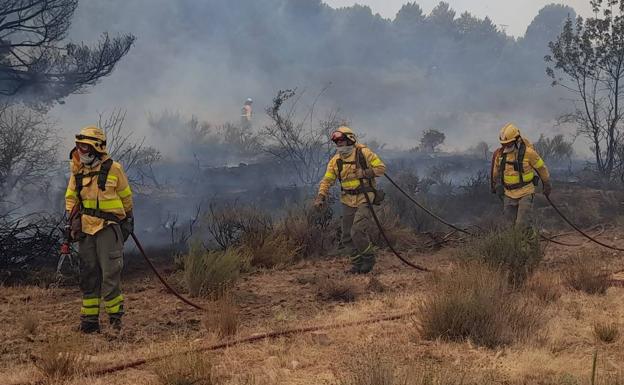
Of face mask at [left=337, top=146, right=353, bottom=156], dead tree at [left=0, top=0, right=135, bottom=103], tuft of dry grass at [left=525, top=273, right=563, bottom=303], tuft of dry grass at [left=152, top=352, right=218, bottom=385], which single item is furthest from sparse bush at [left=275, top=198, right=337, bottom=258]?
tuft of dry grass at [left=152, top=352, right=218, bottom=385]

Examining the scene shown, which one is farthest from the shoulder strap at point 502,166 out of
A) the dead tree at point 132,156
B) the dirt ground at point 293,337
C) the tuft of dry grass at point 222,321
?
the dead tree at point 132,156

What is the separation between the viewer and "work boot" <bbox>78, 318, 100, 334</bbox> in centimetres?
487

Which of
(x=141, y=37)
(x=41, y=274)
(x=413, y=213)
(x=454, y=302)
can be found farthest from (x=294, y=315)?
(x=141, y=37)

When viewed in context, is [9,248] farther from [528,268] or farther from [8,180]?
[528,268]

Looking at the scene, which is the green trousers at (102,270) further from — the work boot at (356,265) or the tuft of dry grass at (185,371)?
the work boot at (356,265)

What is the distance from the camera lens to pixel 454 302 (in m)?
4.30

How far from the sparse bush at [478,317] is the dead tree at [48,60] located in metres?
9.78

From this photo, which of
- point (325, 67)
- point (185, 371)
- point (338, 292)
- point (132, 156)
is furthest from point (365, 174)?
point (325, 67)

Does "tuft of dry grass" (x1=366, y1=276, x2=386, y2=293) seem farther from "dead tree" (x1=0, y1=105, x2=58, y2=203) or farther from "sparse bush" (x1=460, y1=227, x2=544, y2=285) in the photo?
"dead tree" (x1=0, y1=105, x2=58, y2=203)

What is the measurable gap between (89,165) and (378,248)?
232 inches

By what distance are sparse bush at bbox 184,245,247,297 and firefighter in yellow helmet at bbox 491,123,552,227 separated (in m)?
3.77

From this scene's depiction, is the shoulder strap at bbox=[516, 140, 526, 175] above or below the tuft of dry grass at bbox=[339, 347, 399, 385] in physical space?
above

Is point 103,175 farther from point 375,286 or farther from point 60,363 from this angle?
point 375,286

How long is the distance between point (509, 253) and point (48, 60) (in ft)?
31.8
